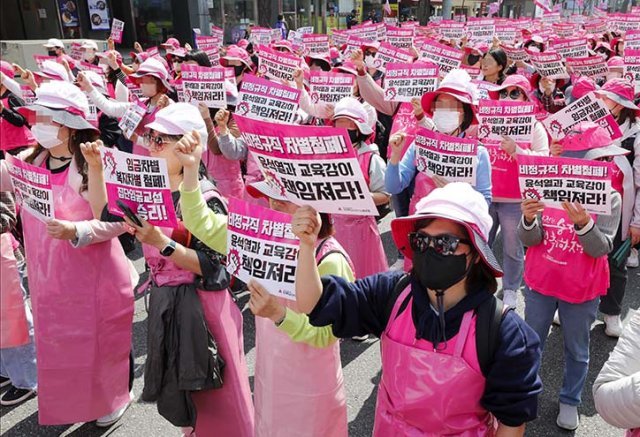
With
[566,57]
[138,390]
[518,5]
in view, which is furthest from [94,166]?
[518,5]

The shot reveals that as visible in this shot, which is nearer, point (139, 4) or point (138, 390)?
point (138, 390)

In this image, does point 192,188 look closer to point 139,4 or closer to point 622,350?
point 622,350

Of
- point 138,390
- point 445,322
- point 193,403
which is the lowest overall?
point 138,390

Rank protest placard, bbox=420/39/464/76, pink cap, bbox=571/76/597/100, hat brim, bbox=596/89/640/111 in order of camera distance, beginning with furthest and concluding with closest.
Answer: protest placard, bbox=420/39/464/76
pink cap, bbox=571/76/597/100
hat brim, bbox=596/89/640/111

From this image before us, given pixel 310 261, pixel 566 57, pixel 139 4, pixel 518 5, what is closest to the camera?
pixel 310 261

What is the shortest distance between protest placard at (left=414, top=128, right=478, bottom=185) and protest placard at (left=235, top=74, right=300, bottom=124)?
132cm

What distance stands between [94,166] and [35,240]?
2.27 ft

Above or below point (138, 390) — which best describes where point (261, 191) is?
above

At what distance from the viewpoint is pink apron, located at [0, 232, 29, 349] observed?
358 cm

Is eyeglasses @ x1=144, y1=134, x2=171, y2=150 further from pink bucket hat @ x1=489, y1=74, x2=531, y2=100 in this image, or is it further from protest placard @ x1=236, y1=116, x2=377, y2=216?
pink bucket hat @ x1=489, y1=74, x2=531, y2=100

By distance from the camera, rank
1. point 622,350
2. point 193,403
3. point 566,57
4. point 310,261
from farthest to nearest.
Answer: point 566,57
point 193,403
point 310,261
point 622,350

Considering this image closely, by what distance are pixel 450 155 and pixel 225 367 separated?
6.49 ft

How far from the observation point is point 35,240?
3.21m

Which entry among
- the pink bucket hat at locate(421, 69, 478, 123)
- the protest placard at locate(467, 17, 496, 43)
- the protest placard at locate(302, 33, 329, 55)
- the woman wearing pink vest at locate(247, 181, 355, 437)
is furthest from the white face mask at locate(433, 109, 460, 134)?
the protest placard at locate(467, 17, 496, 43)
